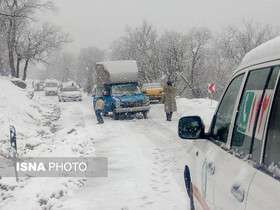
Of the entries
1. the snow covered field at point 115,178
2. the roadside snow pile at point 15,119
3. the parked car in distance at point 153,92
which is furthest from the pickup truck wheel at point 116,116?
the parked car in distance at point 153,92

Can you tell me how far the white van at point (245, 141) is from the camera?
7.94 feet

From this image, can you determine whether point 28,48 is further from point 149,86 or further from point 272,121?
point 272,121

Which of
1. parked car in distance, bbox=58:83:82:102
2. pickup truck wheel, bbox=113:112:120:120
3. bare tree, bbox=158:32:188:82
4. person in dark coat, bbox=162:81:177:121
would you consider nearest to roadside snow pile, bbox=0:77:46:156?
pickup truck wheel, bbox=113:112:120:120

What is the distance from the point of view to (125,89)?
84.2ft

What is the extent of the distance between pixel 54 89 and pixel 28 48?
22.1ft

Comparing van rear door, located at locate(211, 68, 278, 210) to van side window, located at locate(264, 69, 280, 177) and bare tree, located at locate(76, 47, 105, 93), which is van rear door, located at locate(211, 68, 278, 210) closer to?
van side window, located at locate(264, 69, 280, 177)

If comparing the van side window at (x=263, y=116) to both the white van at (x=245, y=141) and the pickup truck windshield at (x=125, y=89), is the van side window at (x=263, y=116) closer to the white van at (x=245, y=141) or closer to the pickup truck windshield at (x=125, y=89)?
the white van at (x=245, y=141)

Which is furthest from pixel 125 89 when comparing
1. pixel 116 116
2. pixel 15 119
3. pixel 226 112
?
pixel 226 112

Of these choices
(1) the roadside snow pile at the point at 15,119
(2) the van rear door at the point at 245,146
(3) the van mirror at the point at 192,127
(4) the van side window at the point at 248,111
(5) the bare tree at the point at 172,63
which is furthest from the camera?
(5) the bare tree at the point at 172,63

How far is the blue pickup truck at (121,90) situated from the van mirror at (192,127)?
777 inches

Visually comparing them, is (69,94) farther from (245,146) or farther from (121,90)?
(245,146)

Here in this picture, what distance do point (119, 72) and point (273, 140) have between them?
23508 mm

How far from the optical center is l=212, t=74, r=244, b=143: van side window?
3.65 meters

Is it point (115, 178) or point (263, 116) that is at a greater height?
point (263, 116)
